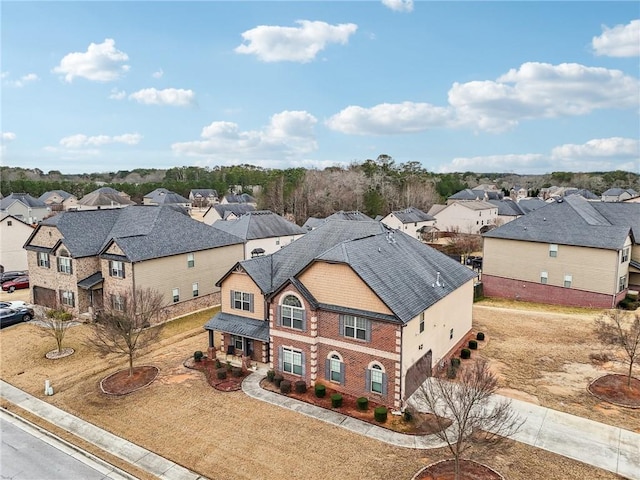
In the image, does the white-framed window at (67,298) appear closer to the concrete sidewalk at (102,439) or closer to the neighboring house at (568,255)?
the concrete sidewalk at (102,439)

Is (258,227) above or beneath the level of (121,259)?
above

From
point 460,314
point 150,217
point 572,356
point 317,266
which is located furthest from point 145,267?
point 572,356

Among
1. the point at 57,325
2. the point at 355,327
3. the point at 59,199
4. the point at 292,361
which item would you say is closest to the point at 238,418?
the point at 292,361

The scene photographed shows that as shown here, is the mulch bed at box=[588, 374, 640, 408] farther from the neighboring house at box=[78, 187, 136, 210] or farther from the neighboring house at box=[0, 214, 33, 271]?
the neighboring house at box=[78, 187, 136, 210]

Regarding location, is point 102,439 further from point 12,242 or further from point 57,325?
point 12,242

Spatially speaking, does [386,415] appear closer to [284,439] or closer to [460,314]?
[284,439]
